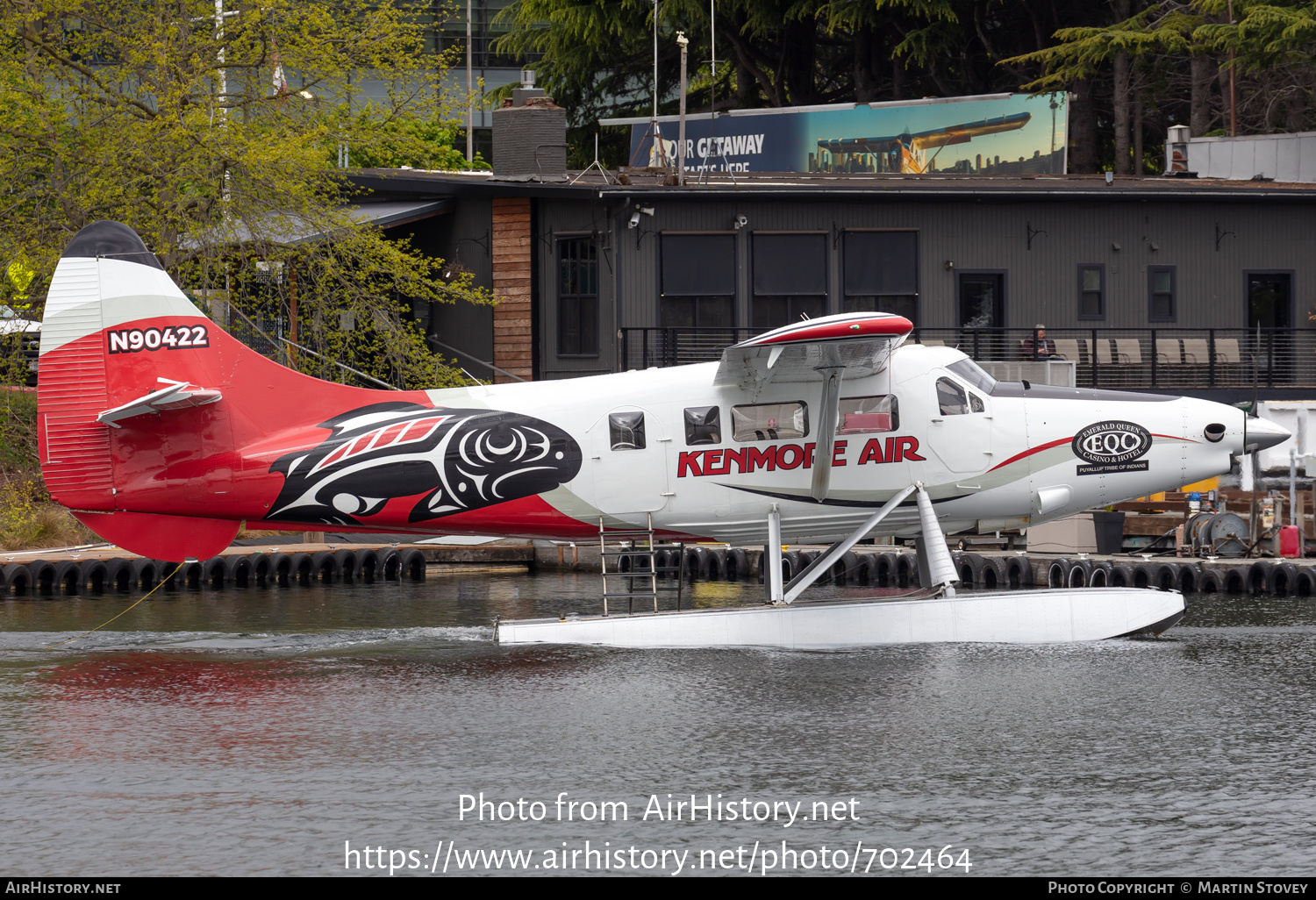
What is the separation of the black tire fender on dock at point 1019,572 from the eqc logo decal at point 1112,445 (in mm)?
5387

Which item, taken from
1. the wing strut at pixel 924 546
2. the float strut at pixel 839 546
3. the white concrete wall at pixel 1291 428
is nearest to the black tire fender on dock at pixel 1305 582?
the white concrete wall at pixel 1291 428

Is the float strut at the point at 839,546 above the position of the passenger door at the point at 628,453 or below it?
below

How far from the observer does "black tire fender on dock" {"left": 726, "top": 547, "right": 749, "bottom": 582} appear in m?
19.6

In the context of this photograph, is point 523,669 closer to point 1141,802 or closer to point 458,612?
point 458,612

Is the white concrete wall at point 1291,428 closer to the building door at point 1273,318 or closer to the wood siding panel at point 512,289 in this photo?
the building door at point 1273,318

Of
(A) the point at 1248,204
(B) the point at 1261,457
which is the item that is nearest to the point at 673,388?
(B) the point at 1261,457

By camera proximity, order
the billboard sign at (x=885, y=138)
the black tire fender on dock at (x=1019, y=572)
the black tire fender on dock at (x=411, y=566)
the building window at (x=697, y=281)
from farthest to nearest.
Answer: the billboard sign at (x=885, y=138), the building window at (x=697, y=281), the black tire fender on dock at (x=411, y=566), the black tire fender on dock at (x=1019, y=572)

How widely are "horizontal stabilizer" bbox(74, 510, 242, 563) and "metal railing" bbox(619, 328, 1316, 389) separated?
1105cm

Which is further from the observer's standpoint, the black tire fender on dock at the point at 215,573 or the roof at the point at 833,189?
the roof at the point at 833,189

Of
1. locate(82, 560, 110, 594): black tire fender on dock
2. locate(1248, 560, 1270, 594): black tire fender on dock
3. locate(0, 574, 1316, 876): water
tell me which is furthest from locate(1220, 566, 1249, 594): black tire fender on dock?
locate(82, 560, 110, 594): black tire fender on dock

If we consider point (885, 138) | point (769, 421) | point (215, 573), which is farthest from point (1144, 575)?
point (885, 138)

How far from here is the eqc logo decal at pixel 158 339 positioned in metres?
12.2

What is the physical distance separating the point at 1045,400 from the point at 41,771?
8.91 m

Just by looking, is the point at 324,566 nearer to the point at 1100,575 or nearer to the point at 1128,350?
the point at 1100,575
